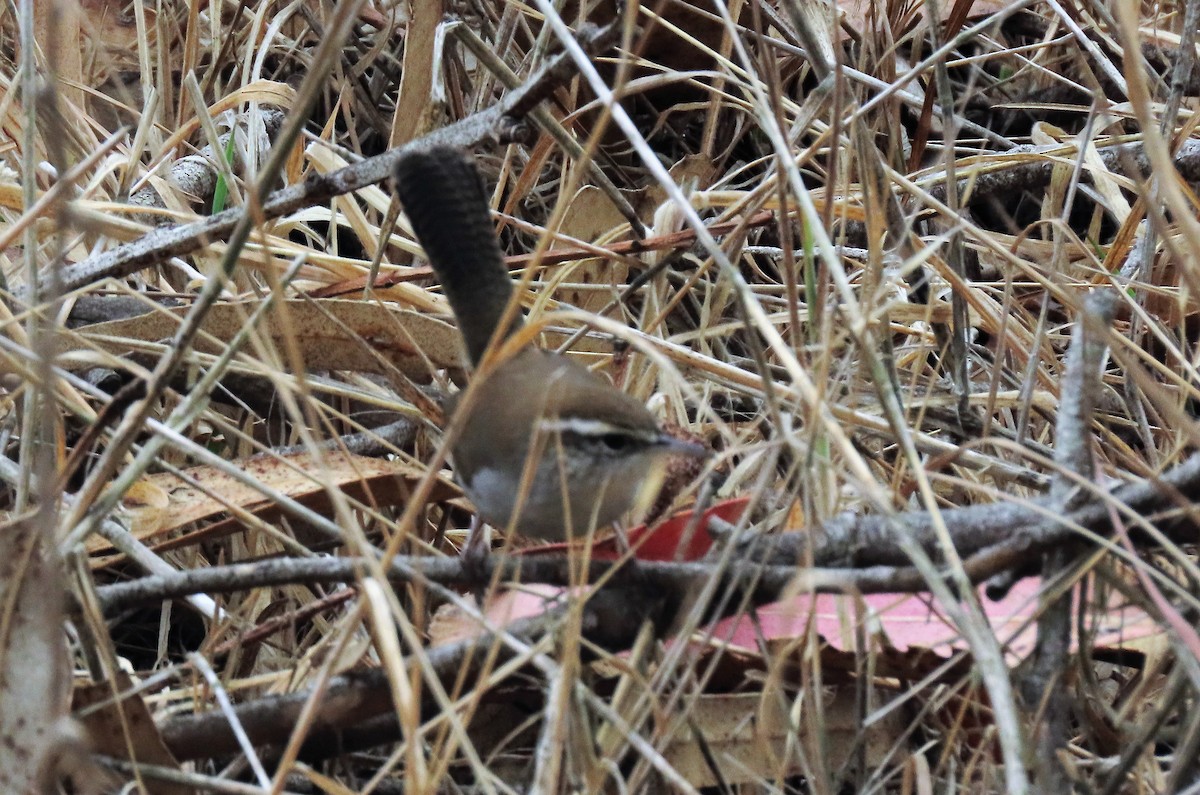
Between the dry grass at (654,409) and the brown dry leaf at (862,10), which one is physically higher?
the brown dry leaf at (862,10)

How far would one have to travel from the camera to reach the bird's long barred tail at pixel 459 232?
7.43 ft

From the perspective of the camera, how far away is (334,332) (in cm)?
286

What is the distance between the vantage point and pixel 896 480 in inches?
86.5

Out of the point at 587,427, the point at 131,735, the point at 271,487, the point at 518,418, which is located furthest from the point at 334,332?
the point at 131,735

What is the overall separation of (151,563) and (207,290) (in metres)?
0.64

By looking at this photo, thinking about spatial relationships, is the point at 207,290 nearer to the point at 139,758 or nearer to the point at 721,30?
the point at 139,758

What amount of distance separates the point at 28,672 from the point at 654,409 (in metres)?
1.40

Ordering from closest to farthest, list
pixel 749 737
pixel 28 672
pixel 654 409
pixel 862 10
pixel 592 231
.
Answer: pixel 28 672, pixel 749 737, pixel 654 409, pixel 592 231, pixel 862 10

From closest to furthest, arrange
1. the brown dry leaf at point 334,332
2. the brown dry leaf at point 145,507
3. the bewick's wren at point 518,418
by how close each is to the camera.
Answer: the bewick's wren at point 518,418, the brown dry leaf at point 145,507, the brown dry leaf at point 334,332

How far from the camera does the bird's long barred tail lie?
226 cm

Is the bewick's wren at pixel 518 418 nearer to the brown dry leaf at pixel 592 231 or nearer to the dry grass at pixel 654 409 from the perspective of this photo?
the dry grass at pixel 654 409

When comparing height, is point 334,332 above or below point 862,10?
below

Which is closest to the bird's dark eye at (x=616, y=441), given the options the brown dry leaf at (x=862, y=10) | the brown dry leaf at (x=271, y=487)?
the brown dry leaf at (x=271, y=487)

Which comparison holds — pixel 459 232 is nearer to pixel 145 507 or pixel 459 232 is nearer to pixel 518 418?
pixel 518 418
